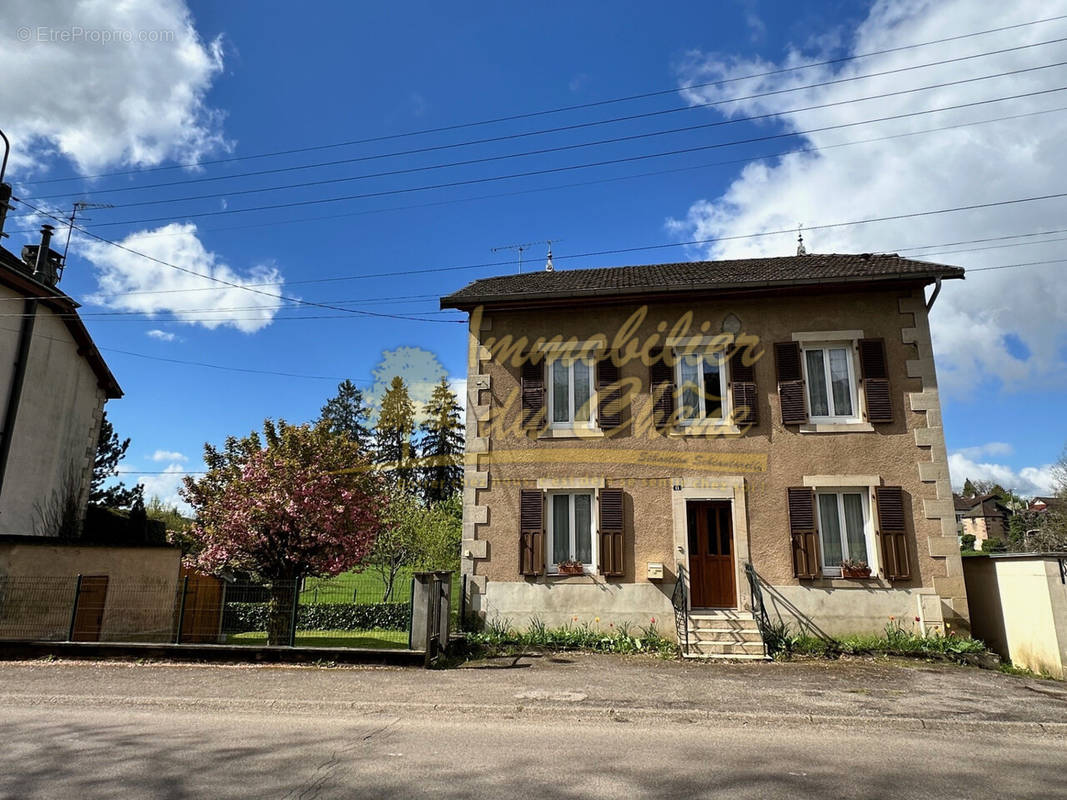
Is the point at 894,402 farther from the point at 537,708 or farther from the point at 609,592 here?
the point at 537,708

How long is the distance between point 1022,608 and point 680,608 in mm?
5416

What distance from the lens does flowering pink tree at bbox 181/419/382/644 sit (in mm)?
12938

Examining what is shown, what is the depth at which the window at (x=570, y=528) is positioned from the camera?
41.3ft

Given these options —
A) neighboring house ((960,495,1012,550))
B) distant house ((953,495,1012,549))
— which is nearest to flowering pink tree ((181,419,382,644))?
distant house ((953,495,1012,549))

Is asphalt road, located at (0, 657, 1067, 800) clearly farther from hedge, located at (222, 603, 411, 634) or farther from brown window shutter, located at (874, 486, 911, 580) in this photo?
hedge, located at (222, 603, 411, 634)

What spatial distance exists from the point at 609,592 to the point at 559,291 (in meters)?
6.11

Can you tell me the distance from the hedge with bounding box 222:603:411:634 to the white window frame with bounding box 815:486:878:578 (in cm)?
766

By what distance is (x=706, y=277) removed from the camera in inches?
551

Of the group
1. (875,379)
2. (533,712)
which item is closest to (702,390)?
(875,379)

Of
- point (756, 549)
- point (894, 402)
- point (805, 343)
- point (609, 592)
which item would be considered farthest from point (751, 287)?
point (609, 592)

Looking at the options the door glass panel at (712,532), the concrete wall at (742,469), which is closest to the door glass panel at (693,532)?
the door glass panel at (712,532)

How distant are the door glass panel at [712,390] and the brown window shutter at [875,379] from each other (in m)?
2.71

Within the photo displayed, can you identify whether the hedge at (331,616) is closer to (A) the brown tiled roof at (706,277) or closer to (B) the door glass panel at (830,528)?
(A) the brown tiled roof at (706,277)

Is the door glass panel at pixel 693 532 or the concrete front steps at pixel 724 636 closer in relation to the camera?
the concrete front steps at pixel 724 636
